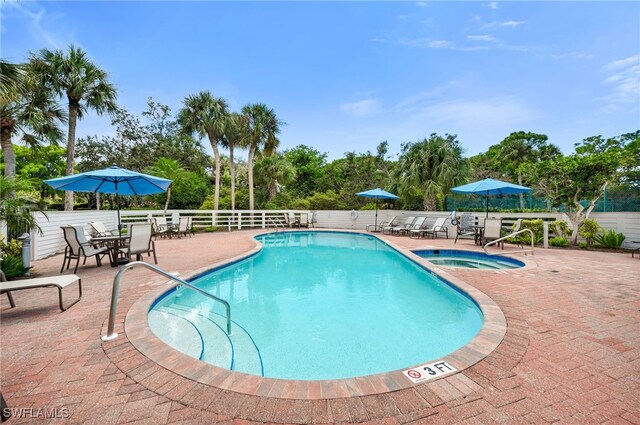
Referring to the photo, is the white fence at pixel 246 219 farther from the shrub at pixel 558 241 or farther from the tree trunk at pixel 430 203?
the shrub at pixel 558 241

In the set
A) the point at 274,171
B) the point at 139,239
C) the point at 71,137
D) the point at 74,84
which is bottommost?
the point at 139,239

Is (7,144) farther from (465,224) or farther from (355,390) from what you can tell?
(465,224)

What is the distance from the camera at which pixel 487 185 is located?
9.49 m

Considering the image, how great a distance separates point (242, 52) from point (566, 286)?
16.3 metres

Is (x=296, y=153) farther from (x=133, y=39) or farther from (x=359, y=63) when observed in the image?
(x=133, y=39)

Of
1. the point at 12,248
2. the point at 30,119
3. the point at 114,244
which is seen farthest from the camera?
the point at 30,119

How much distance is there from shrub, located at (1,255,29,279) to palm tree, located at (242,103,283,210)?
13.1m

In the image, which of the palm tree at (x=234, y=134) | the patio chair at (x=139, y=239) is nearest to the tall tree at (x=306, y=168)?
the palm tree at (x=234, y=134)

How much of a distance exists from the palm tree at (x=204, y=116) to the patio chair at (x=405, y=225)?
419 inches

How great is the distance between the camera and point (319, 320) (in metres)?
4.25

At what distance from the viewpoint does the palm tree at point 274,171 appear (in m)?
21.2

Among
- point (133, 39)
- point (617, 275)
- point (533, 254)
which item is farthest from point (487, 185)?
point (133, 39)

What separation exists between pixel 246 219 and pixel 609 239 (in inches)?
622

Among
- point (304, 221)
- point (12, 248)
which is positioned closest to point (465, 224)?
point (304, 221)
